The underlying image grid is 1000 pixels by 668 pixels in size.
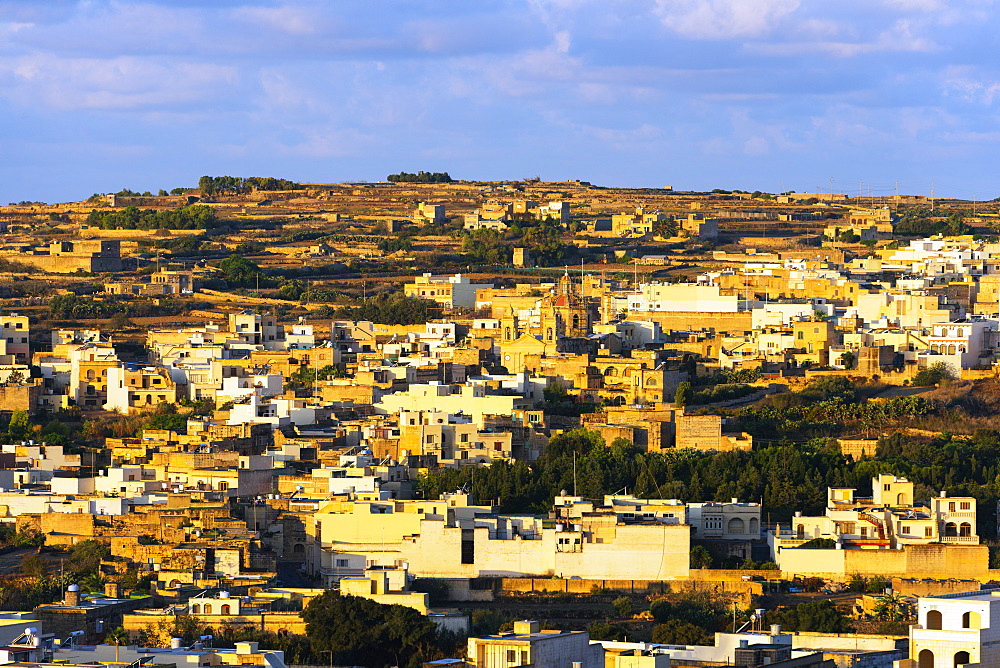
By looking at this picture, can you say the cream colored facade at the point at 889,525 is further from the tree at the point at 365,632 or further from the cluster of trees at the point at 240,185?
the cluster of trees at the point at 240,185

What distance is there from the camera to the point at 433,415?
178 ft

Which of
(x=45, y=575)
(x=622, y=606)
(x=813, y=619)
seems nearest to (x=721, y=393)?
(x=622, y=606)

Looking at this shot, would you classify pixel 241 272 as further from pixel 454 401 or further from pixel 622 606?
pixel 622 606

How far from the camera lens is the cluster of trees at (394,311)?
244 feet

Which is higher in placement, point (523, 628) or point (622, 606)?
point (523, 628)

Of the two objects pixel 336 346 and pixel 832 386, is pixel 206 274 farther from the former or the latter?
pixel 832 386

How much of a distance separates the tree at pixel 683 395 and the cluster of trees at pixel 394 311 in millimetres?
16973

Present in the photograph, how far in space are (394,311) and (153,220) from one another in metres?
30.4

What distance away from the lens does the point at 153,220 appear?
339ft

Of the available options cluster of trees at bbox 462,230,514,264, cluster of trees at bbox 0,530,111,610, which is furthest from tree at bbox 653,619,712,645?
cluster of trees at bbox 462,230,514,264

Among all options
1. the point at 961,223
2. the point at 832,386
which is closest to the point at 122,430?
the point at 832,386

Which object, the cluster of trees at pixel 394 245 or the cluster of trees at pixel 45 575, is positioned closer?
the cluster of trees at pixel 45 575

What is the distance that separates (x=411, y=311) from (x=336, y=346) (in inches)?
327

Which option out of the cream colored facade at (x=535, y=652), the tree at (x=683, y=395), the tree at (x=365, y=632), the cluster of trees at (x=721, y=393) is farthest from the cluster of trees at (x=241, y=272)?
the cream colored facade at (x=535, y=652)
